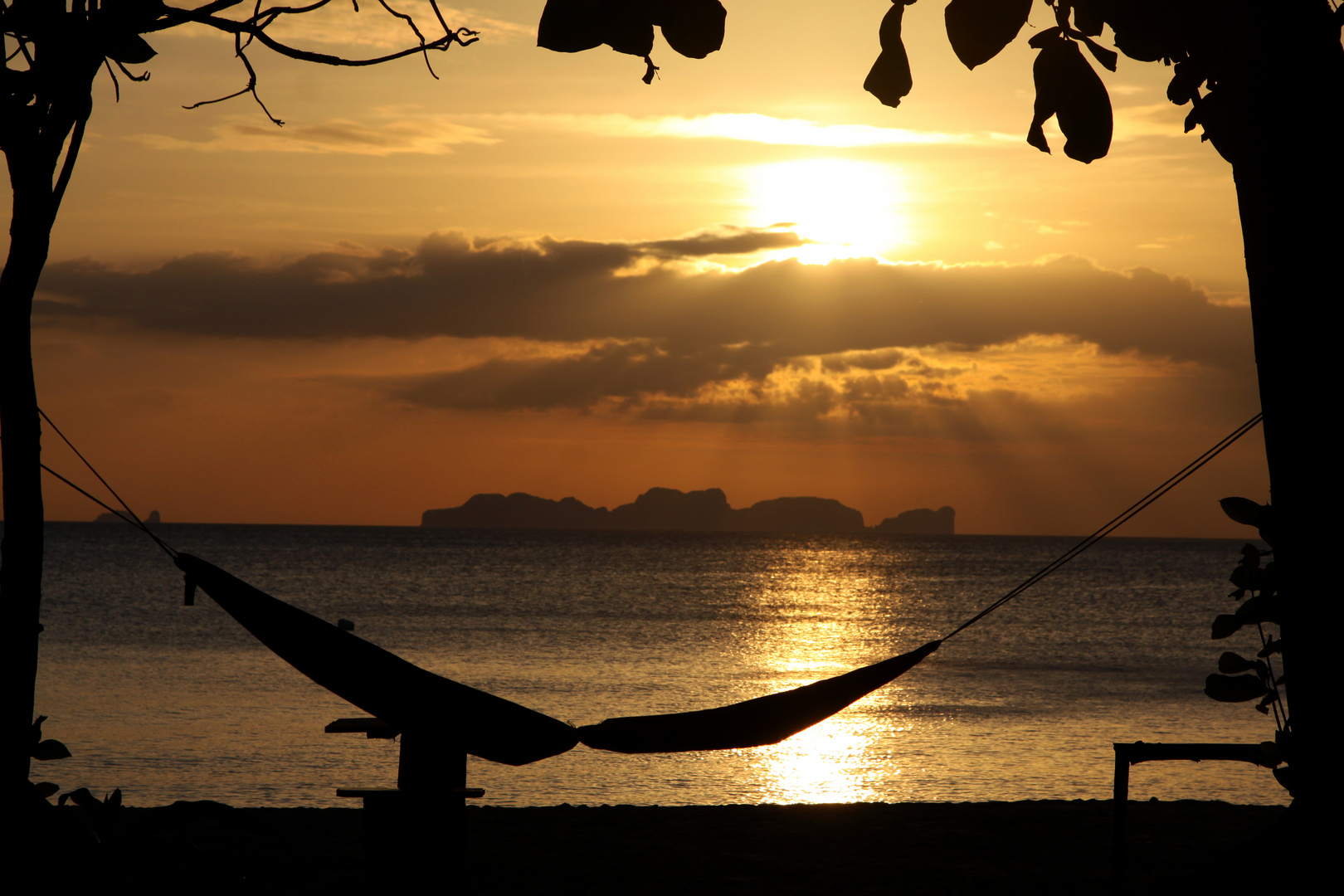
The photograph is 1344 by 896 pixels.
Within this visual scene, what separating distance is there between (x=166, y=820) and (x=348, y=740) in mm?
9250

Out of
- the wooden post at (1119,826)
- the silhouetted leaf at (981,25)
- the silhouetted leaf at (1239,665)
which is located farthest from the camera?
the wooden post at (1119,826)

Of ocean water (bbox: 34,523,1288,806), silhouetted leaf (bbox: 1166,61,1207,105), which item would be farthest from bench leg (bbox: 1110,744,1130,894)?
ocean water (bbox: 34,523,1288,806)

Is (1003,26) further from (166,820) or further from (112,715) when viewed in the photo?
(112,715)

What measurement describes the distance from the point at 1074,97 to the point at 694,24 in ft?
1.42

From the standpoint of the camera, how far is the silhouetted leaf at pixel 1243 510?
146cm

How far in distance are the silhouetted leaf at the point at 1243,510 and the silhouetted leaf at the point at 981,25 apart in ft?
2.29

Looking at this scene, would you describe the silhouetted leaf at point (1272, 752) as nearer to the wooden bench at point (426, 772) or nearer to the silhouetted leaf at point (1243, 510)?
the silhouetted leaf at point (1243, 510)

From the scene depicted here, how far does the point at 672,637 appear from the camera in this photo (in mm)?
26719

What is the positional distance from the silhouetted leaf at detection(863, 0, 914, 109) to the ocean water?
7.63m

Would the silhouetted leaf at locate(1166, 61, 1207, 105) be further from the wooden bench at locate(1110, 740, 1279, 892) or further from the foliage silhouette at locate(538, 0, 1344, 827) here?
the wooden bench at locate(1110, 740, 1279, 892)

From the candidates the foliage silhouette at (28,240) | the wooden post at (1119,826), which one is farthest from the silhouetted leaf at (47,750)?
the wooden post at (1119,826)

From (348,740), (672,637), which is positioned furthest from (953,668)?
(348,740)

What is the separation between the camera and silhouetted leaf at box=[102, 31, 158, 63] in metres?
2.04

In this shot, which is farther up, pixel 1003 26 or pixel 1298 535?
pixel 1003 26
